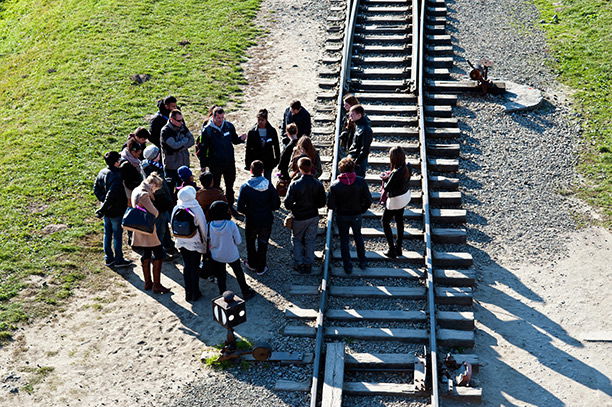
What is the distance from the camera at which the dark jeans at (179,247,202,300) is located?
1214 centimetres

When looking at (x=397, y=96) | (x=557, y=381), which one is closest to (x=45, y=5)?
(x=397, y=96)

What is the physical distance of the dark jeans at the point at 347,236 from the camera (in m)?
12.5

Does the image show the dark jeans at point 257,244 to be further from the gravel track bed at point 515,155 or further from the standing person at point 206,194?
the gravel track bed at point 515,155

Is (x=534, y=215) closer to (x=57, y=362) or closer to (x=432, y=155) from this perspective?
(x=432, y=155)

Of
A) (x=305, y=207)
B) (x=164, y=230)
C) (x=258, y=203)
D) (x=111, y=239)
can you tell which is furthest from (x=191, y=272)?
(x=305, y=207)

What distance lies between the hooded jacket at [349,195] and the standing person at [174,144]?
284 centimetres

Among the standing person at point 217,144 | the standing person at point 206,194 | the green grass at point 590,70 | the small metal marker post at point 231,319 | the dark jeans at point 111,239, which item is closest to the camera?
the small metal marker post at point 231,319

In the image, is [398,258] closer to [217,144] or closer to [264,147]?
[264,147]

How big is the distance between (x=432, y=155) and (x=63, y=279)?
7.18 metres

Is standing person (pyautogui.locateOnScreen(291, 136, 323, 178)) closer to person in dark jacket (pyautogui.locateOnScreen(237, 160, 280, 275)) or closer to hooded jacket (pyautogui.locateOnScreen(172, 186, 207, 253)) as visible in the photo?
person in dark jacket (pyautogui.locateOnScreen(237, 160, 280, 275))

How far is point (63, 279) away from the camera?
12.9 meters

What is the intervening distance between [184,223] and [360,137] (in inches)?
135

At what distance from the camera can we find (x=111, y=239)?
13.3 meters

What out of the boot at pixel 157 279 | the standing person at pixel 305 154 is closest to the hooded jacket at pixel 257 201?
the standing person at pixel 305 154
